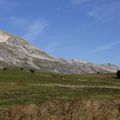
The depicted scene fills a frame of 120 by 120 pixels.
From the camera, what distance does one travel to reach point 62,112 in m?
16.3

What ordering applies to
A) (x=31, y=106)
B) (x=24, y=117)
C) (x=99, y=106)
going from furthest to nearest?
(x=99, y=106), (x=31, y=106), (x=24, y=117)

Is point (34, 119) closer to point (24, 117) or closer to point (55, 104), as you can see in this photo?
point (24, 117)

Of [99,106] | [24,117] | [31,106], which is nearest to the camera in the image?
[24,117]

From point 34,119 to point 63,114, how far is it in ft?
4.69

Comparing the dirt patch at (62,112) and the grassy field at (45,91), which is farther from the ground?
the grassy field at (45,91)

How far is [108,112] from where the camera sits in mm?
16922

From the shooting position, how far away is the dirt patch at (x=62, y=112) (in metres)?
15.1

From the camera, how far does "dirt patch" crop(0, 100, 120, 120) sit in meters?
15.1

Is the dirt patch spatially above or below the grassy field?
below

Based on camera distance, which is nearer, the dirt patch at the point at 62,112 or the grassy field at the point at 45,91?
the dirt patch at the point at 62,112

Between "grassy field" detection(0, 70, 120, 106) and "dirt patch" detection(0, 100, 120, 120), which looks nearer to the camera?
"dirt patch" detection(0, 100, 120, 120)

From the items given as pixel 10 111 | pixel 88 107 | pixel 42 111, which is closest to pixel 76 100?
pixel 88 107

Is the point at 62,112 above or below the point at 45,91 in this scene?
below

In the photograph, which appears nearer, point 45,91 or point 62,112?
point 62,112
